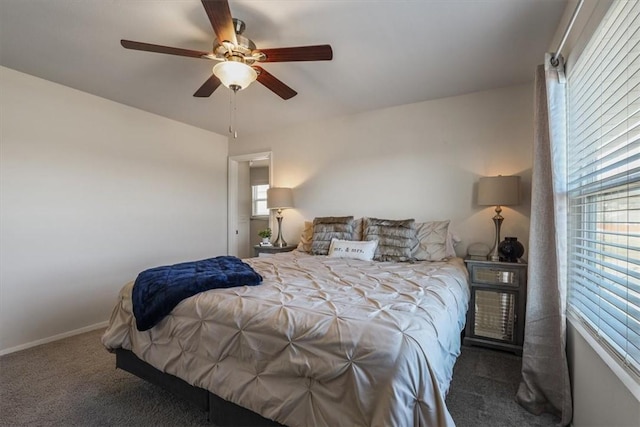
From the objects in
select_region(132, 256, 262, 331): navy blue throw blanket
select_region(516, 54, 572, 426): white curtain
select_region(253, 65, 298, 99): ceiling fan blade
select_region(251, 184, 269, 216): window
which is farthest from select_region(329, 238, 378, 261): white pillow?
select_region(251, 184, 269, 216): window

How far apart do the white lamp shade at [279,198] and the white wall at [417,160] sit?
20 centimetres

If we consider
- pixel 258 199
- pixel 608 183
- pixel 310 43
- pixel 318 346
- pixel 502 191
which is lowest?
pixel 318 346

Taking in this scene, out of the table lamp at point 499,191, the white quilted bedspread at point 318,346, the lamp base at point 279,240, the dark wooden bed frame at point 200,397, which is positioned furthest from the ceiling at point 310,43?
the dark wooden bed frame at point 200,397

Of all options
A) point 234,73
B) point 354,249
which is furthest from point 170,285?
point 354,249

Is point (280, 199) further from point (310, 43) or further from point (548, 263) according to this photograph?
point (548, 263)

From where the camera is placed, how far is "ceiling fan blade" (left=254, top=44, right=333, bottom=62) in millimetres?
1813

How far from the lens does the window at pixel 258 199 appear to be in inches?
244

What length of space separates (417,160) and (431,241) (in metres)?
0.98

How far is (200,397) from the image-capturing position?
5.10 feet

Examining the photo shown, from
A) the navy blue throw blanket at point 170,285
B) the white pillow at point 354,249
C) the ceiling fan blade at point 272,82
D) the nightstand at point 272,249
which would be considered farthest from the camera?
the nightstand at point 272,249

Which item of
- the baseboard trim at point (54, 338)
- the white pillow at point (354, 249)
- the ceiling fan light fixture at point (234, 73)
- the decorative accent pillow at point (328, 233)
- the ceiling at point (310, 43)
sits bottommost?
the baseboard trim at point (54, 338)

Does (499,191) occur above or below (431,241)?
above

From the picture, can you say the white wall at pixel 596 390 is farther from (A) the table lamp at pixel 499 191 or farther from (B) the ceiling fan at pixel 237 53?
(B) the ceiling fan at pixel 237 53

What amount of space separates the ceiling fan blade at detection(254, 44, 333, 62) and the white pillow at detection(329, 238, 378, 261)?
1758mm
